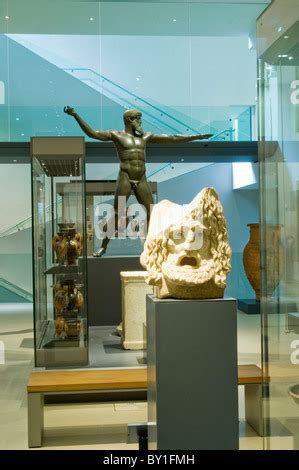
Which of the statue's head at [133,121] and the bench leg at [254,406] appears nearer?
the bench leg at [254,406]

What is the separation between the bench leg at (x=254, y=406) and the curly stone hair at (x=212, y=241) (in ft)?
5.15

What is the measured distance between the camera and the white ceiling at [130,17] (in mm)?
10297

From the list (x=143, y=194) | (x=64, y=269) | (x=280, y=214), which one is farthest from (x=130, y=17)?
(x=280, y=214)

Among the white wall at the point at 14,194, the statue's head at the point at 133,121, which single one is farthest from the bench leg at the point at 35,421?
the white wall at the point at 14,194

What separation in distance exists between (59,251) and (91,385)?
159cm

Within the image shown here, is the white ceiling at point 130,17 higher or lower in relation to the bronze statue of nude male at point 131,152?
higher

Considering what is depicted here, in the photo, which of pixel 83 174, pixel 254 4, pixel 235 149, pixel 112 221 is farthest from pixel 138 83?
pixel 83 174

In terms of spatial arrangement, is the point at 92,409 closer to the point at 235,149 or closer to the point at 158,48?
the point at 235,149

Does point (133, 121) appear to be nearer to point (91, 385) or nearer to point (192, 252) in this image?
point (91, 385)

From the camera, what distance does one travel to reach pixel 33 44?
10.0m

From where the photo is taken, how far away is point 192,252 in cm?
301

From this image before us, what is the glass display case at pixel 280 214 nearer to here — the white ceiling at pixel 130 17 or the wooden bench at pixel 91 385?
the wooden bench at pixel 91 385

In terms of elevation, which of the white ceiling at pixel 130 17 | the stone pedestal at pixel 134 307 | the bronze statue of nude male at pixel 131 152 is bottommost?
the stone pedestal at pixel 134 307

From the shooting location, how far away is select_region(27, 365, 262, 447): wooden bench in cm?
406
